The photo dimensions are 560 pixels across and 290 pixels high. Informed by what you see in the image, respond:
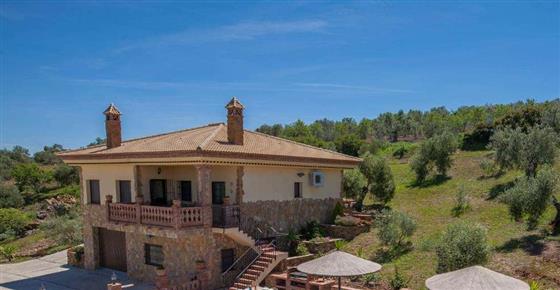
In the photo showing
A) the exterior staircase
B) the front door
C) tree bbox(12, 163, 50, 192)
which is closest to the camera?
the exterior staircase

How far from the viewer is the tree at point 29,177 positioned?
61784mm

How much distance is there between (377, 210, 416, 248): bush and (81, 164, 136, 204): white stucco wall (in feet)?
39.8

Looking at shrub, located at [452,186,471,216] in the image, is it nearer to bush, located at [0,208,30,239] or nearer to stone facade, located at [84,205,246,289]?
stone facade, located at [84,205,246,289]

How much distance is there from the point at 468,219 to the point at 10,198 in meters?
53.2

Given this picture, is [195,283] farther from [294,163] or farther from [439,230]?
[439,230]

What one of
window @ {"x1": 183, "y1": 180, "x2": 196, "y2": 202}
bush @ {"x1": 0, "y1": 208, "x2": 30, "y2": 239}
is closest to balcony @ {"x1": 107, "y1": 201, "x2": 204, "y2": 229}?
window @ {"x1": 183, "y1": 180, "x2": 196, "y2": 202}

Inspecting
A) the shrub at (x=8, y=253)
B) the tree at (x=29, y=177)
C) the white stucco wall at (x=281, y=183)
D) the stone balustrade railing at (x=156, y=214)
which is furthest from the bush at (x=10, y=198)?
the white stucco wall at (x=281, y=183)

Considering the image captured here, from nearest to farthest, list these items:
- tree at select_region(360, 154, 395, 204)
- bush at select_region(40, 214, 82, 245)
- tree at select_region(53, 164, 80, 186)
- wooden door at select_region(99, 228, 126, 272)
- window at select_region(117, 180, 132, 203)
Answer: window at select_region(117, 180, 132, 203) < wooden door at select_region(99, 228, 126, 272) < tree at select_region(360, 154, 395, 204) < bush at select_region(40, 214, 82, 245) < tree at select_region(53, 164, 80, 186)

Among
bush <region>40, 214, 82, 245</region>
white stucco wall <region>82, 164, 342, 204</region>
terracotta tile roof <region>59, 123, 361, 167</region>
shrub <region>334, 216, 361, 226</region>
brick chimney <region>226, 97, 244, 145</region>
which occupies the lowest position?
bush <region>40, 214, 82, 245</region>

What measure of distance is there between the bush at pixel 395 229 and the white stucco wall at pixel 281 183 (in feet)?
16.9

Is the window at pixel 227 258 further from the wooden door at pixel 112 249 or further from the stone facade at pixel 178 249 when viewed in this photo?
the wooden door at pixel 112 249

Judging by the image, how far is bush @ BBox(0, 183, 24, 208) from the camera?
54.3 meters

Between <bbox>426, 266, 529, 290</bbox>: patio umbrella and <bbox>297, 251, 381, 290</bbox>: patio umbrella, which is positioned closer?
<bbox>426, 266, 529, 290</bbox>: patio umbrella

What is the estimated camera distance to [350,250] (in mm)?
21578
